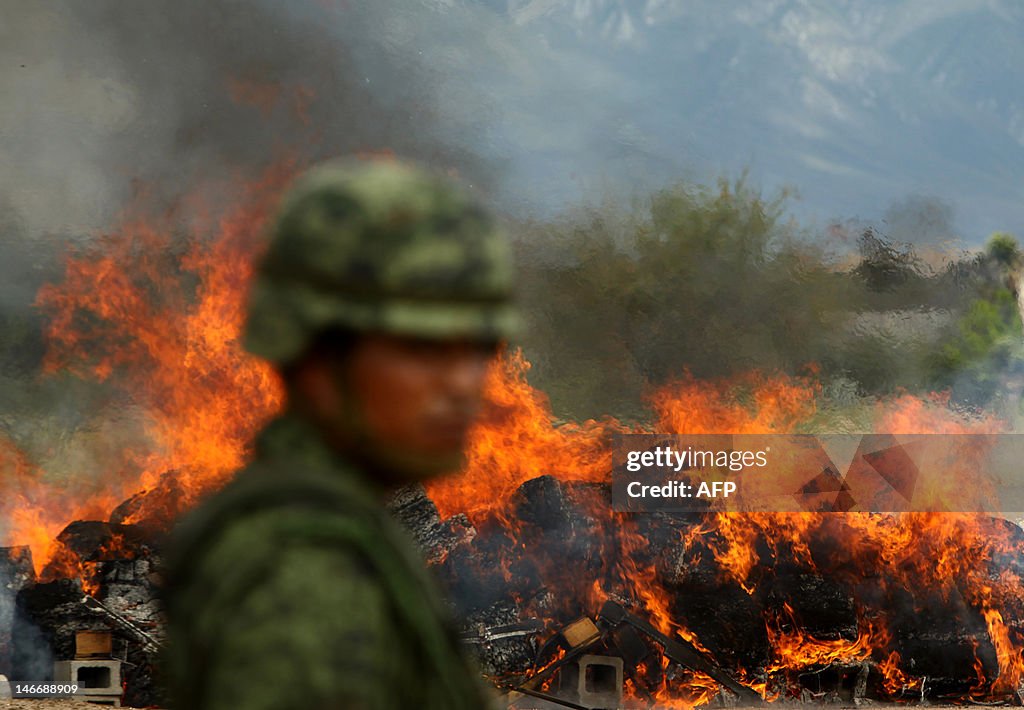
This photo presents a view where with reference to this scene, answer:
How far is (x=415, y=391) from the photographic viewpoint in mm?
1439

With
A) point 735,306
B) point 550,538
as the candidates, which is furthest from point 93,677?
point 735,306

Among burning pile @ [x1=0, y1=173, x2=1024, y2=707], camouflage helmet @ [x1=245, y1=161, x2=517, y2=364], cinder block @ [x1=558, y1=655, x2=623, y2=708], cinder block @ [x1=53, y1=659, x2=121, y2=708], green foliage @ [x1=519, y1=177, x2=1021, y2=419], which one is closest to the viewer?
camouflage helmet @ [x1=245, y1=161, x2=517, y2=364]

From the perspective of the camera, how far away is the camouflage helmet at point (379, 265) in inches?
54.1

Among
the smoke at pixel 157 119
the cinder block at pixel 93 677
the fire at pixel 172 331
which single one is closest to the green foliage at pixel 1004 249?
the smoke at pixel 157 119

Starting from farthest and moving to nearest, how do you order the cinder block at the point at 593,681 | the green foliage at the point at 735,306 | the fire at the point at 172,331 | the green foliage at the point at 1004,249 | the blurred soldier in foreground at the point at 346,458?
the green foliage at the point at 1004,249, the green foliage at the point at 735,306, the fire at the point at 172,331, the cinder block at the point at 593,681, the blurred soldier in foreground at the point at 346,458

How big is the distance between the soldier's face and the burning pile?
13.1 m

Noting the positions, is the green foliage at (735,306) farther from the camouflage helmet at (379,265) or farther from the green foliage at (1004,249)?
the camouflage helmet at (379,265)

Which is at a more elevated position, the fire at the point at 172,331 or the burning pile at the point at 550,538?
the fire at the point at 172,331

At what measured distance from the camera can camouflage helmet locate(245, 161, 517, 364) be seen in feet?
4.51

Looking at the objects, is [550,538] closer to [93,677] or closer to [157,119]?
[93,677]

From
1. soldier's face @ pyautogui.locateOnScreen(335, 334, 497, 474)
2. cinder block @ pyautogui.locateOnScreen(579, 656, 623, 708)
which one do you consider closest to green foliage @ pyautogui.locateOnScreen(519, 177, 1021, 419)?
cinder block @ pyautogui.locateOnScreen(579, 656, 623, 708)

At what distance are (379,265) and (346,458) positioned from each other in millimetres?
268

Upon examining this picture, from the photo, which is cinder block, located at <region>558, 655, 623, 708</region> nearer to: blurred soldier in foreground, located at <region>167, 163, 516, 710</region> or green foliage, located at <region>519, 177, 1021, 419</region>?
green foliage, located at <region>519, 177, 1021, 419</region>

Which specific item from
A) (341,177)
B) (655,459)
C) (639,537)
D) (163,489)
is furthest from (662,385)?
(341,177)
